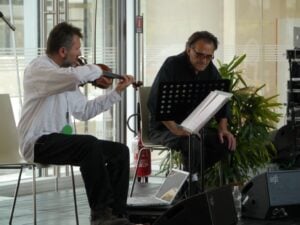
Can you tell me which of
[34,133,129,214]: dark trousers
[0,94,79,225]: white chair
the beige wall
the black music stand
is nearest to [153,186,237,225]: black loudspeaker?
[34,133,129,214]: dark trousers

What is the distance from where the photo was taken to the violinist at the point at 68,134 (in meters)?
3.92

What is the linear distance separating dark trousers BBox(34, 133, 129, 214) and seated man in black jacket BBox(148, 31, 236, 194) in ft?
2.30

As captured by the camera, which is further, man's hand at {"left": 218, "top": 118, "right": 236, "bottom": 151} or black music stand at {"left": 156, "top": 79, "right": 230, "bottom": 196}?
man's hand at {"left": 218, "top": 118, "right": 236, "bottom": 151}

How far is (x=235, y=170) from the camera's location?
17.6 feet

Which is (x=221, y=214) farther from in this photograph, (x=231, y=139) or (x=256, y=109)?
(x=256, y=109)

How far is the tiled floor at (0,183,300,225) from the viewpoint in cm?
486

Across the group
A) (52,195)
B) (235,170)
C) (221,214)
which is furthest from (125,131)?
(221,214)

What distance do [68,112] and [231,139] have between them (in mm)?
1189

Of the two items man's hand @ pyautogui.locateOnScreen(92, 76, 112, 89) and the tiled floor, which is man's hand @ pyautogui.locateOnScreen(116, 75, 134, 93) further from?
the tiled floor

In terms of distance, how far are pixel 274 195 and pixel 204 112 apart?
59 centimetres

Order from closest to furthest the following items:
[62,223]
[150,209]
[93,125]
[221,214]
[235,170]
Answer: [221,214]
[150,209]
[62,223]
[235,170]
[93,125]

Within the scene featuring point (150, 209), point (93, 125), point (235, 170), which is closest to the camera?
point (150, 209)

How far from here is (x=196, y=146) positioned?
4750mm

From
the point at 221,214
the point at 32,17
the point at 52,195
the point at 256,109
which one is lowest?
the point at 52,195
